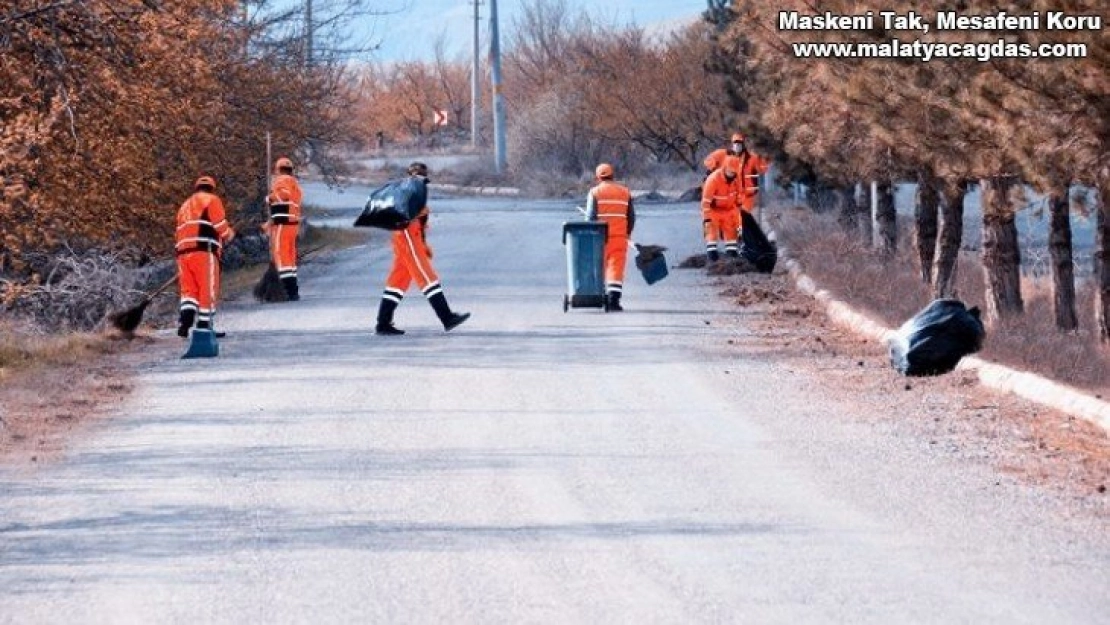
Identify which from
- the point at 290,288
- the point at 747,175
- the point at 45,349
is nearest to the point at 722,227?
the point at 747,175

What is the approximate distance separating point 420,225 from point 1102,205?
20.2ft

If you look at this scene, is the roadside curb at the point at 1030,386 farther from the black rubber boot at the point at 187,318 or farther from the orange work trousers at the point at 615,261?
the black rubber boot at the point at 187,318

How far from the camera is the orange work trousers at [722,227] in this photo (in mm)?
25062

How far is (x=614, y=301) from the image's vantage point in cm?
2025

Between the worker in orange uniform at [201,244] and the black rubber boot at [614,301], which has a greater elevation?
the worker in orange uniform at [201,244]

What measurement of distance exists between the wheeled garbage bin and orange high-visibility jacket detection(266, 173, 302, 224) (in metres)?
3.35

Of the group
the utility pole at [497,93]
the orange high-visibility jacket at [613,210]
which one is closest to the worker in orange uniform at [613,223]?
the orange high-visibility jacket at [613,210]

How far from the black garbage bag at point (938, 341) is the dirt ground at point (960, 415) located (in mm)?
100

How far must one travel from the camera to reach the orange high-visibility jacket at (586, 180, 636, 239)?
20.4 metres

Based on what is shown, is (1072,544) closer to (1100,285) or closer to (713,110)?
(1100,285)

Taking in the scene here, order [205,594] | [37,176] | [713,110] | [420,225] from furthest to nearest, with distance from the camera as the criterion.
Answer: [713,110], [37,176], [420,225], [205,594]

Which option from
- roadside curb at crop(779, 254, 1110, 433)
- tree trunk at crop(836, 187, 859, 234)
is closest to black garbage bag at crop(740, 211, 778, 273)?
tree trunk at crop(836, 187, 859, 234)

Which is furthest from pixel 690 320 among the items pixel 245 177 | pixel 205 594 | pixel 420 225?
pixel 205 594

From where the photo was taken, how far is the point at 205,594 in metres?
7.54
